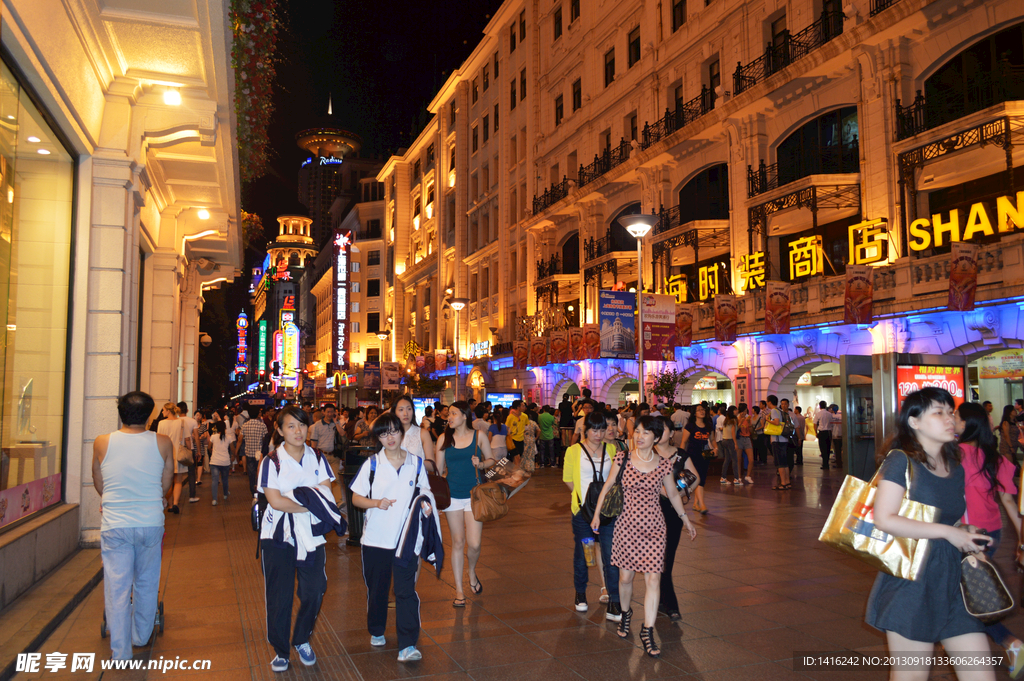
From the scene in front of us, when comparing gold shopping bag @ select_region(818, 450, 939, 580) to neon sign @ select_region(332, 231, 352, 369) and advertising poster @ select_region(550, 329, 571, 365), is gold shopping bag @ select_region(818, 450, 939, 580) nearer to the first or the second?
advertising poster @ select_region(550, 329, 571, 365)

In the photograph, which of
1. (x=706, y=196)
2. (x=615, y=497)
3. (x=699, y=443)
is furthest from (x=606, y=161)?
(x=615, y=497)

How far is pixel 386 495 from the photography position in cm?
566

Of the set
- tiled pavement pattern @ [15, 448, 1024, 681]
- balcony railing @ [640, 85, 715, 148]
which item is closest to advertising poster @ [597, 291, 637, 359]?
tiled pavement pattern @ [15, 448, 1024, 681]

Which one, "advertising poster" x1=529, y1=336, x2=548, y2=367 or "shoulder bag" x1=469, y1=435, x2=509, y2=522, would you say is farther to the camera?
"advertising poster" x1=529, y1=336, x2=548, y2=367

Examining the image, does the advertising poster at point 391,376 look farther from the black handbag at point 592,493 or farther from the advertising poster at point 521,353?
the black handbag at point 592,493

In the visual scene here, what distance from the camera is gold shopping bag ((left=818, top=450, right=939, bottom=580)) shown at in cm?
356

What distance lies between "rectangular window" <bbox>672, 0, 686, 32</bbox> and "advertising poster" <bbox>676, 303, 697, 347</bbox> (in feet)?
35.7

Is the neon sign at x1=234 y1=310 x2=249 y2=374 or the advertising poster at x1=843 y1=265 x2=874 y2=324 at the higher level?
the neon sign at x1=234 y1=310 x2=249 y2=374

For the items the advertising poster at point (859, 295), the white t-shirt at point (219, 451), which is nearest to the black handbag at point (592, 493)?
the white t-shirt at point (219, 451)

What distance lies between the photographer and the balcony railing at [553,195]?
3456 centimetres

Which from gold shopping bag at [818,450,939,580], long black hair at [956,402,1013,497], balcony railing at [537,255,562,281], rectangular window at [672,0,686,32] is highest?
rectangular window at [672,0,686,32]

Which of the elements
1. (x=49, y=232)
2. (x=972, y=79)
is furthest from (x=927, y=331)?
(x=49, y=232)

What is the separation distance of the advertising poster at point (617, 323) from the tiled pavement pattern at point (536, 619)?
8019mm

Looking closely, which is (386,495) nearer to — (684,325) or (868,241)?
(868,241)
